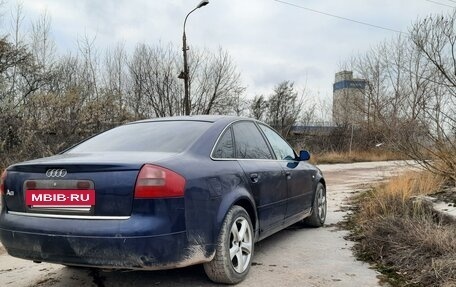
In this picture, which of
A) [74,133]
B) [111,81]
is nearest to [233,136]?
[74,133]

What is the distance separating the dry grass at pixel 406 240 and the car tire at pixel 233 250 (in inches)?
50.9

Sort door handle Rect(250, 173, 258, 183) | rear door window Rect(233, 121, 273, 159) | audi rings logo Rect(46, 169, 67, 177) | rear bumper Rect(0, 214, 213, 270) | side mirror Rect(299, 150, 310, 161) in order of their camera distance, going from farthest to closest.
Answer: side mirror Rect(299, 150, 310, 161)
rear door window Rect(233, 121, 273, 159)
door handle Rect(250, 173, 258, 183)
audi rings logo Rect(46, 169, 67, 177)
rear bumper Rect(0, 214, 213, 270)

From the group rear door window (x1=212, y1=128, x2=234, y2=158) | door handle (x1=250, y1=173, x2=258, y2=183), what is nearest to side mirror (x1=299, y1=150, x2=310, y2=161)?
door handle (x1=250, y1=173, x2=258, y2=183)

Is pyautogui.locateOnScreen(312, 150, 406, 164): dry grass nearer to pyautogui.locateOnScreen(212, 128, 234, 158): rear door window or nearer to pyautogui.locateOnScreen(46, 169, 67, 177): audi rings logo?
pyautogui.locateOnScreen(212, 128, 234, 158): rear door window

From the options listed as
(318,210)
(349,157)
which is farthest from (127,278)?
(349,157)

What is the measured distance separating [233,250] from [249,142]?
4.05ft

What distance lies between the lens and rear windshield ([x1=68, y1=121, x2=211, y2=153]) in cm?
368

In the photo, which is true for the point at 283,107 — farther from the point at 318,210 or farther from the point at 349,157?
the point at 318,210

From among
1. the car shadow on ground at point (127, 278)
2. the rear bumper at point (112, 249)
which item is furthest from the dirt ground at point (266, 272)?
the rear bumper at point (112, 249)

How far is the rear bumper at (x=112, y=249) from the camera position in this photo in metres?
2.99

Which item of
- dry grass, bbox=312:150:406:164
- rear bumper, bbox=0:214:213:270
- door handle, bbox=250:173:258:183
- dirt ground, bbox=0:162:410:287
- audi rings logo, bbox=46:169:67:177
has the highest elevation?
audi rings logo, bbox=46:169:67:177

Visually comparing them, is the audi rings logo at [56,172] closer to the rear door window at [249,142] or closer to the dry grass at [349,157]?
the rear door window at [249,142]

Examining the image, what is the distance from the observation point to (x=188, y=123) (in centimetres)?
421

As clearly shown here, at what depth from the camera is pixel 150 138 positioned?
Result: 3.90 m
